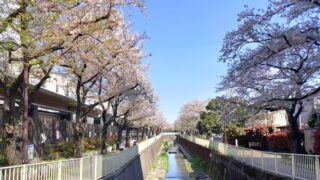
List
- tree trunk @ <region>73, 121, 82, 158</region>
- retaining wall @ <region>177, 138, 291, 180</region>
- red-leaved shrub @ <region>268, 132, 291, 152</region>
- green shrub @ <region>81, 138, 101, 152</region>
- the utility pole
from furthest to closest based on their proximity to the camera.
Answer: green shrub @ <region>81, 138, 101, 152</region> < red-leaved shrub @ <region>268, 132, 291, 152</region> < tree trunk @ <region>73, 121, 82, 158</region> < retaining wall @ <region>177, 138, 291, 180</region> < the utility pole

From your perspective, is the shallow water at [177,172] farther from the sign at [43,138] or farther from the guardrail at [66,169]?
the guardrail at [66,169]

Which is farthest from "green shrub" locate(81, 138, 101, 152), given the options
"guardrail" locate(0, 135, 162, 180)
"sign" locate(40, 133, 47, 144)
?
"guardrail" locate(0, 135, 162, 180)

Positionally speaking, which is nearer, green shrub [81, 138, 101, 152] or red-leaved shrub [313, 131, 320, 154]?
red-leaved shrub [313, 131, 320, 154]

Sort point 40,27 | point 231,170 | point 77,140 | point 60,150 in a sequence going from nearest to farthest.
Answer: point 40,27, point 77,140, point 231,170, point 60,150

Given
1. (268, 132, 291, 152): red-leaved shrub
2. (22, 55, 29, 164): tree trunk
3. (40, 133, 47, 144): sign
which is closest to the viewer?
(22, 55, 29, 164): tree trunk

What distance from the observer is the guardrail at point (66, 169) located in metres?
9.73

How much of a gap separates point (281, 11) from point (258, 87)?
7187 millimetres

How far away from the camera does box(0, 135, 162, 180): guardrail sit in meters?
9.73

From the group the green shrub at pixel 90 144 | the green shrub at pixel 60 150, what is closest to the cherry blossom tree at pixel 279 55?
the green shrub at pixel 60 150

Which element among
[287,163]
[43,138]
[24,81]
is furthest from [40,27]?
[43,138]

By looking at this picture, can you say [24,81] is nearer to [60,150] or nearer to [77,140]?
[77,140]

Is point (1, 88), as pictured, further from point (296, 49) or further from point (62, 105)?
→ point (62, 105)

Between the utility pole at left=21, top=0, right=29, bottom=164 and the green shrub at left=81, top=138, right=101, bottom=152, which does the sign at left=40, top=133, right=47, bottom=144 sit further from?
the utility pole at left=21, top=0, right=29, bottom=164

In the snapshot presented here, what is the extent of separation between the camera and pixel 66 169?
1335 cm
